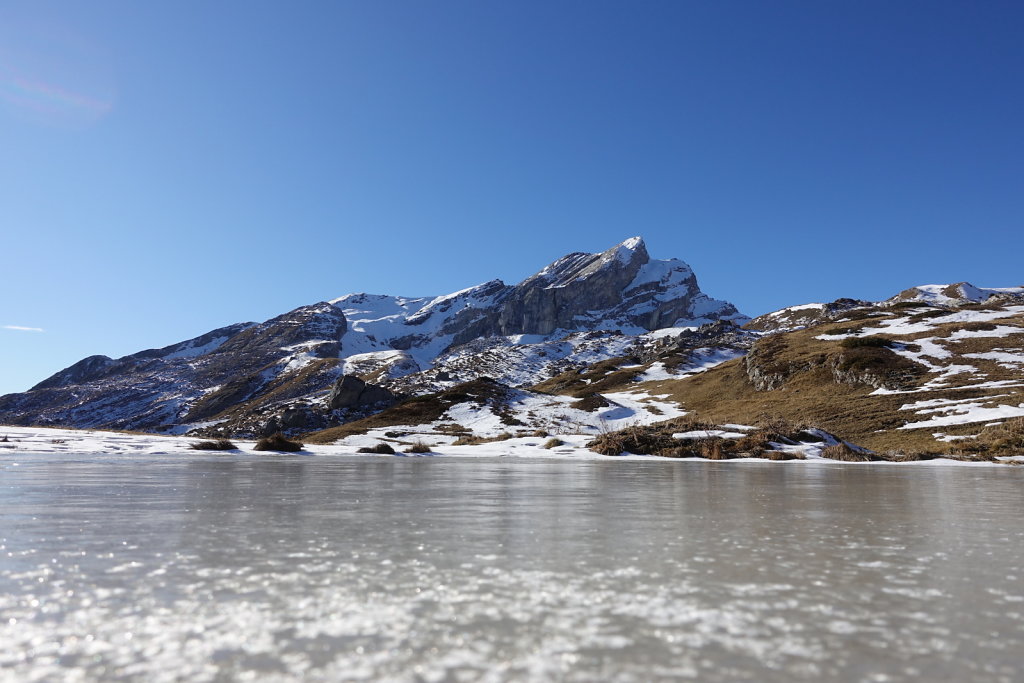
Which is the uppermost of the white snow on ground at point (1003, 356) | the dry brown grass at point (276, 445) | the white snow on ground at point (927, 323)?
the white snow on ground at point (927, 323)

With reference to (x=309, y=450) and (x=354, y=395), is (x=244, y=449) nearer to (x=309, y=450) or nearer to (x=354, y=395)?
(x=309, y=450)

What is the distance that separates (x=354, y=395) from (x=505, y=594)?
81.8 m

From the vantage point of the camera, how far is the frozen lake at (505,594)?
2.93 metres

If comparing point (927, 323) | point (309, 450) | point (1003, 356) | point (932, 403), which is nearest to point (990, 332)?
point (927, 323)

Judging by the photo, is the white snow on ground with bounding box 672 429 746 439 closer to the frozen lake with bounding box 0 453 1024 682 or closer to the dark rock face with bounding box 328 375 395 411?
the frozen lake with bounding box 0 453 1024 682

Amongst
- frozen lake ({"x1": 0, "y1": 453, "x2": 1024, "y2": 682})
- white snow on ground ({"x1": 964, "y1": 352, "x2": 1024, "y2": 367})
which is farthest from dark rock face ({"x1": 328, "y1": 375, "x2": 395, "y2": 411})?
frozen lake ({"x1": 0, "y1": 453, "x2": 1024, "y2": 682})

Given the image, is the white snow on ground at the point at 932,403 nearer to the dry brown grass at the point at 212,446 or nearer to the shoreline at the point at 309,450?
the shoreline at the point at 309,450

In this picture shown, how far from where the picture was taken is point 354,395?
82.4 m

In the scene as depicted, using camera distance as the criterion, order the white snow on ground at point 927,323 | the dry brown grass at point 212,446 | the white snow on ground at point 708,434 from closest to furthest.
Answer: the white snow on ground at point 708,434, the dry brown grass at point 212,446, the white snow on ground at point 927,323

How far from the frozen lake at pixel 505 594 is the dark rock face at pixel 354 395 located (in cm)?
7421

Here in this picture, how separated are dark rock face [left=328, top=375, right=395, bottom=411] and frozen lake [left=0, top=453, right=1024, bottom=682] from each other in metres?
74.2

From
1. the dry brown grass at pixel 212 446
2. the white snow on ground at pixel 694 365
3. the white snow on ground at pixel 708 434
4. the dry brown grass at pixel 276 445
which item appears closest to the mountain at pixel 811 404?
the white snow on ground at pixel 708 434

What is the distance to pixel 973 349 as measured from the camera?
209 feet

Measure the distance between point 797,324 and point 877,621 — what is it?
20659cm
